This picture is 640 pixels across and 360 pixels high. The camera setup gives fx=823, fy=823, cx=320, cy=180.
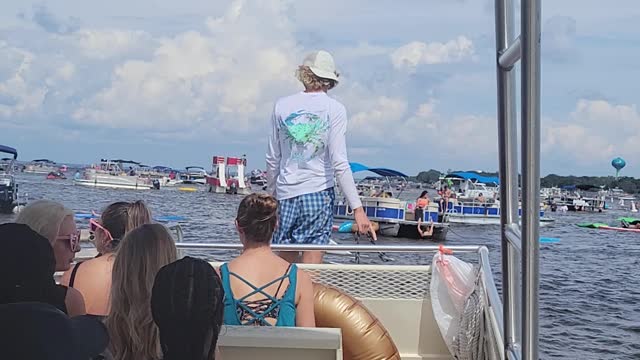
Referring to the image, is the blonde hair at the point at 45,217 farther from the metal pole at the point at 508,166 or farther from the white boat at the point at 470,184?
the white boat at the point at 470,184

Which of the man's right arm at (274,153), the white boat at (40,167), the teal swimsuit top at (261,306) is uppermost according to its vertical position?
the white boat at (40,167)

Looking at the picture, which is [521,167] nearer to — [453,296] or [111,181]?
[453,296]

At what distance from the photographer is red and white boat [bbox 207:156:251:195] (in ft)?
264

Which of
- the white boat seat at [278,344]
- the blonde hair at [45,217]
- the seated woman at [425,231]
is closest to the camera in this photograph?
the white boat seat at [278,344]

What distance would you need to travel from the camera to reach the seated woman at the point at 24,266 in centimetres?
173

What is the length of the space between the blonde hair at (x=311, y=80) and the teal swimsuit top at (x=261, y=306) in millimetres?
1214

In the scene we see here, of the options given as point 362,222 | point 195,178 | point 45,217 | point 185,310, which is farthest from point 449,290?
point 195,178

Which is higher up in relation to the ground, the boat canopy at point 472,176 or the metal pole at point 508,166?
the boat canopy at point 472,176

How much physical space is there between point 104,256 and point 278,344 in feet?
3.63

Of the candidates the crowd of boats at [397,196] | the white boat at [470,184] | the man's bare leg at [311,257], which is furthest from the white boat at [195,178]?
the man's bare leg at [311,257]

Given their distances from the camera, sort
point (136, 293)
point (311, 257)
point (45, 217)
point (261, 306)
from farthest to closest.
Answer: point (311, 257), point (261, 306), point (45, 217), point (136, 293)

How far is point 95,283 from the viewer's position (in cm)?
341

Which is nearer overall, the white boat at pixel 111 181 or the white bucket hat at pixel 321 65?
the white bucket hat at pixel 321 65

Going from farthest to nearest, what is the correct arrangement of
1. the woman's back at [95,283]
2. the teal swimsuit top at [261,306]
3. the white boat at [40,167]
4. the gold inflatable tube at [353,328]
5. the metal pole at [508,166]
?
the white boat at [40,167]
the gold inflatable tube at [353,328]
the woman's back at [95,283]
the teal swimsuit top at [261,306]
the metal pole at [508,166]
